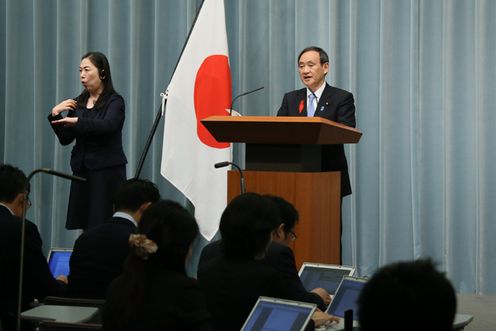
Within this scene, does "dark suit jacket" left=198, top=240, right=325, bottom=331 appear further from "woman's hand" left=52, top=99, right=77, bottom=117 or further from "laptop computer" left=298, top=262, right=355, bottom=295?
"woman's hand" left=52, top=99, right=77, bottom=117

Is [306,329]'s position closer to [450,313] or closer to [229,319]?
[229,319]

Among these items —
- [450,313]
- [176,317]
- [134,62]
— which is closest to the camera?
[450,313]

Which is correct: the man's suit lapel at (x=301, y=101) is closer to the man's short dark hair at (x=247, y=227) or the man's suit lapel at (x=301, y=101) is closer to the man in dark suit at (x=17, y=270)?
the man in dark suit at (x=17, y=270)

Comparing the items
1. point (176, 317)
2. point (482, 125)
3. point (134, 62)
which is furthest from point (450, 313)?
point (134, 62)

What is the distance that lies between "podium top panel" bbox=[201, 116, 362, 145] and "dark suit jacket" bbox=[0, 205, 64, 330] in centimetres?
113

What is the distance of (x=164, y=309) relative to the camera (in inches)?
92.8

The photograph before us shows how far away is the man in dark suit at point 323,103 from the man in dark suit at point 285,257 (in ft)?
5.22

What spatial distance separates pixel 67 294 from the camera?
134 inches

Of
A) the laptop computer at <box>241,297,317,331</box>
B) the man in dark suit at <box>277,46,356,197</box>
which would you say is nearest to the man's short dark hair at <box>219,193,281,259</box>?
the laptop computer at <box>241,297,317,331</box>

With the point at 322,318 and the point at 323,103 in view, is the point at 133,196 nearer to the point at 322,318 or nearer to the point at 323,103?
the point at 322,318

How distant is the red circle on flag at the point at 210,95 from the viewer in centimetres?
598

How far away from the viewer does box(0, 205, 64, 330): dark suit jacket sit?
135 inches

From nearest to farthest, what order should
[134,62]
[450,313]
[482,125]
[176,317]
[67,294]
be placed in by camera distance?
[450,313], [176,317], [67,294], [482,125], [134,62]

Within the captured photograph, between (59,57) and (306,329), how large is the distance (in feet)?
15.2
